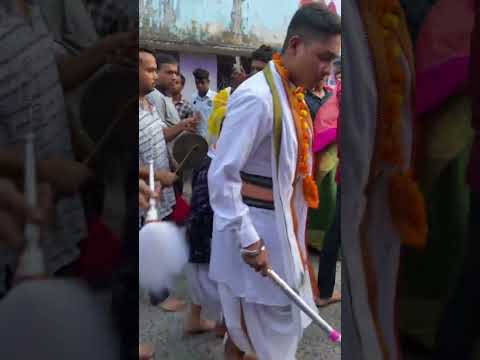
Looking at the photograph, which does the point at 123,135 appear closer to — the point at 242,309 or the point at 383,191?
the point at 383,191

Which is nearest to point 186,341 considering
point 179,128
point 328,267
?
point 328,267

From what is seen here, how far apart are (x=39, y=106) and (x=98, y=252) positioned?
0.23 m

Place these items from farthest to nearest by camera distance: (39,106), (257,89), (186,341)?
(186,341) → (257,89) → (39,106)

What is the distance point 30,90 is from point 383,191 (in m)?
0.61

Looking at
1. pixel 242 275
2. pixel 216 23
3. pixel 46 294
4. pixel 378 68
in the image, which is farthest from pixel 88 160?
pixel 216 23

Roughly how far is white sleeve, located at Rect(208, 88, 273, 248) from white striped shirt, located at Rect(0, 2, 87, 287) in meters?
1.23

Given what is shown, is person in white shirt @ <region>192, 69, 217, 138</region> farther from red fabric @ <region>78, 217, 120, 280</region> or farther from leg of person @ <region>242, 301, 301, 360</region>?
red fabric @ <region>78, 217, 120, 280</region>

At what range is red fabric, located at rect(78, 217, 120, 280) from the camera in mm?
878

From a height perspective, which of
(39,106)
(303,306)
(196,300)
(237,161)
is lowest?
(196,300)

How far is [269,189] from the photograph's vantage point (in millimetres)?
2293

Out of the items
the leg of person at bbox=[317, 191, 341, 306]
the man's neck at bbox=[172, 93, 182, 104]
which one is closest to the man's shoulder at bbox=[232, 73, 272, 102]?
the leg of person at bbox=[317, 191, 341, 306]

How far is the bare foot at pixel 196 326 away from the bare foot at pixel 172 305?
0.29m

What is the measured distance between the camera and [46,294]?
33.6 inches

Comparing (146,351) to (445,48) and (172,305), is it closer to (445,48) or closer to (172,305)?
(172,305)
